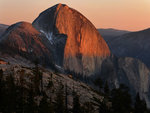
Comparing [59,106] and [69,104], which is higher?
[59,106]

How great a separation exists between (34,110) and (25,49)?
151105 mm

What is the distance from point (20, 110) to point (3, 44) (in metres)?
142

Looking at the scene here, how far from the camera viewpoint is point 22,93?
64.4 m

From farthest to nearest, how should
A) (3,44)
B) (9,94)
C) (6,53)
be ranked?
1. (3,44)
2. (6,53)
3. (9,94)

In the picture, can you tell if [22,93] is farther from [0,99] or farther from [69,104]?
[69,104]

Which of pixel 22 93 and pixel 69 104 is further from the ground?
pixel 22 93

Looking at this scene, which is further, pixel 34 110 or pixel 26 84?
pixel 26 84

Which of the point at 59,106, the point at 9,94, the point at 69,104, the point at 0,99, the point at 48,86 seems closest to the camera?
the point at 0,99

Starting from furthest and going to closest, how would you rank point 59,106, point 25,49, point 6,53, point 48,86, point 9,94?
point 25,49 → point 6,53 → point 48,86 → point 59,106 → point 9,94

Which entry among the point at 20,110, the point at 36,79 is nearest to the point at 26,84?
the point at 36,79

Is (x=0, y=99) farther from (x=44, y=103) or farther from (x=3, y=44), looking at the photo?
(x=3, y=44)

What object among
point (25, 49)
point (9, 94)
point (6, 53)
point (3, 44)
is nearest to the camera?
point (9, 94)

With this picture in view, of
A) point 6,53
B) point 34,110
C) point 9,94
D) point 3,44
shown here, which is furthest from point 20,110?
point 3,44

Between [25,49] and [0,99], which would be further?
[25,49]
